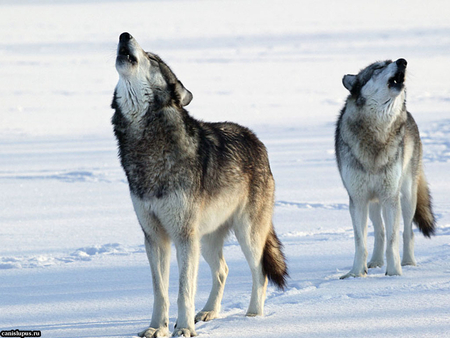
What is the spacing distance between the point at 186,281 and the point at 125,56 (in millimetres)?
1461

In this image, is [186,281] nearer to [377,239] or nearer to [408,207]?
[377,239]

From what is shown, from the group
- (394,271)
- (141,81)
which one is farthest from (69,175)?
(141,81)

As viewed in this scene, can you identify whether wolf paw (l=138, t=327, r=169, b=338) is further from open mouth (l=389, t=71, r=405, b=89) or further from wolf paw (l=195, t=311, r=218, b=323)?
open mouth (l=389, t=71, r=405, b=89)

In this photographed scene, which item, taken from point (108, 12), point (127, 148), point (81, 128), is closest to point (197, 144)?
point (127, 148)

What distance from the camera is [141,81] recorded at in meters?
4.34

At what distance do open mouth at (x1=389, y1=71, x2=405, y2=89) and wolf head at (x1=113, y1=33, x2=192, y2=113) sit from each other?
213 centimetres

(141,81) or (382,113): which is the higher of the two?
(141,81)

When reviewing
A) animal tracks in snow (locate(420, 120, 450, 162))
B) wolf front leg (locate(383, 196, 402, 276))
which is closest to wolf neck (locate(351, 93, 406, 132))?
wolf front leg (locate(383, 196, 402, 276))

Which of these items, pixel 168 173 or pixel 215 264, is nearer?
pixel 168 173

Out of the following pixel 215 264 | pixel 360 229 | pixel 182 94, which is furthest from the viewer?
pixel 360 229

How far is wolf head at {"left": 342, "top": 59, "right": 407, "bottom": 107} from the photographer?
229 inches

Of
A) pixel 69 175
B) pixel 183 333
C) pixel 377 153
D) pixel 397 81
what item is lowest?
pixel 183 333

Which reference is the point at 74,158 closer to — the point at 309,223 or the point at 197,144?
the point at 309,223

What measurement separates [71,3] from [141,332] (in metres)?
114
